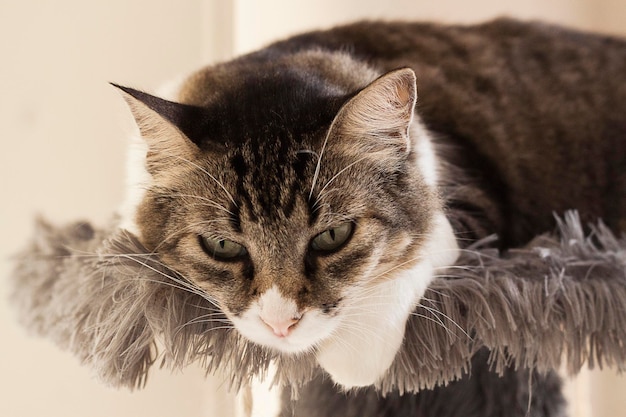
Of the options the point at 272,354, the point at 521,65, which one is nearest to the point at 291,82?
the point at 272,354

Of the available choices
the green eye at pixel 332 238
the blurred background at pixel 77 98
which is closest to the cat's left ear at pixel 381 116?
the green eye at pixel 332 238

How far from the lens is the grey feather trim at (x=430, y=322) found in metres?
0.94

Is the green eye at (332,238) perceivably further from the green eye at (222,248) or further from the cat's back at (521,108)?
the cat's back at (521,108)

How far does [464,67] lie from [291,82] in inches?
23.2

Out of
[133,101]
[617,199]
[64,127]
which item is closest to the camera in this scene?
[133,101]

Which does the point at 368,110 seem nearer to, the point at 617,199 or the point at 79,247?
the point at 79,247

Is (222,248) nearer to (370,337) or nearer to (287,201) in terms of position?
(287,201)

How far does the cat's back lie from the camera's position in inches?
55.0

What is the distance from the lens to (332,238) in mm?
959

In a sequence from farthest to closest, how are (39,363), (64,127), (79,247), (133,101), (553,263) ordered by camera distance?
1. (64,127)
2. (39,363)
3. (79,247)
4. (553,263)
5. (133,101)

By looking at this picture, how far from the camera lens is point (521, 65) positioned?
1.51 m

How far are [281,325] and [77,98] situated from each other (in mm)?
1237

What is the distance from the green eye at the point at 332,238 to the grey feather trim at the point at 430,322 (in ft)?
0.52

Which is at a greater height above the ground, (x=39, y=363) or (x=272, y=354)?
(x=272, y=354)
